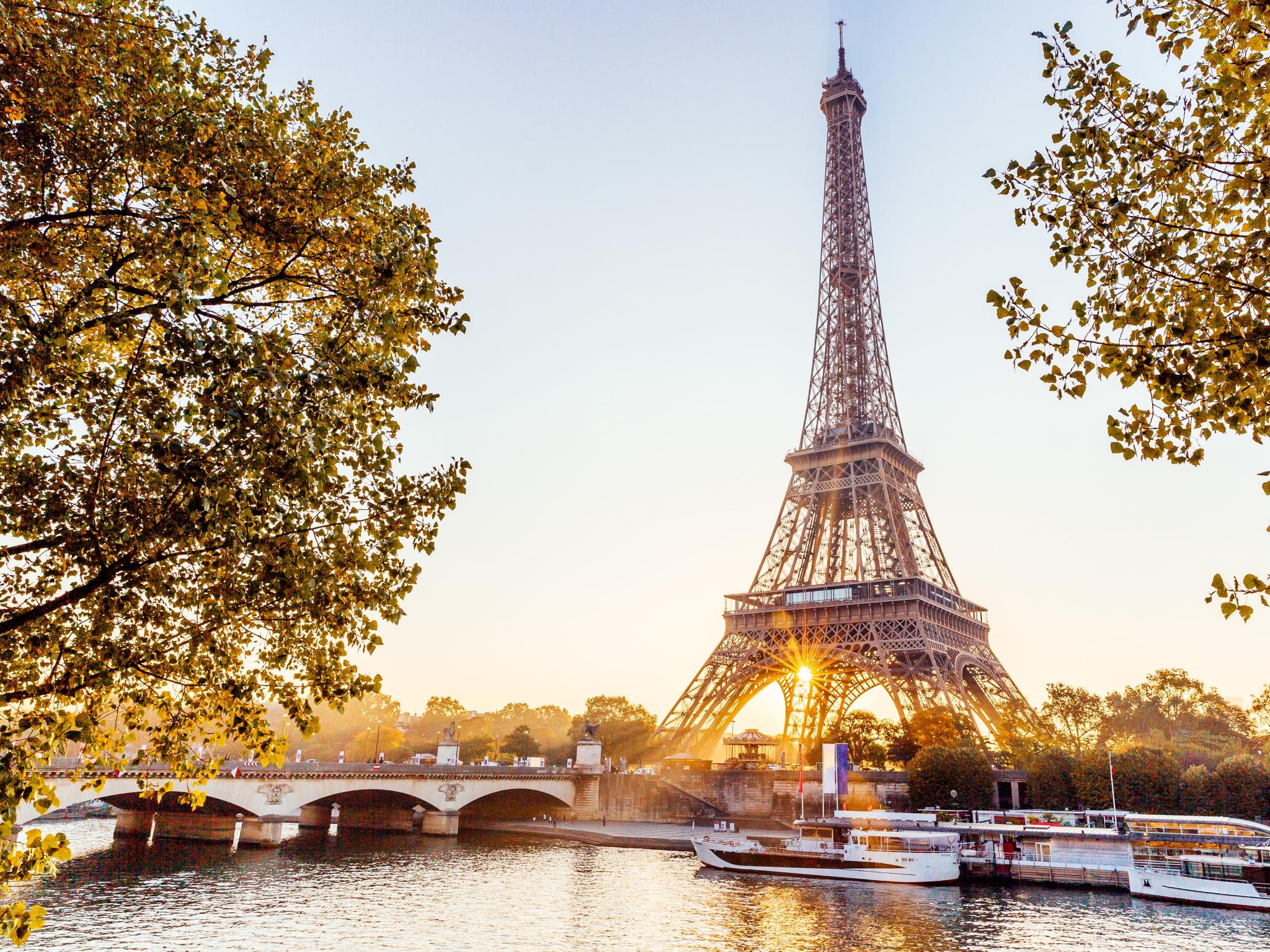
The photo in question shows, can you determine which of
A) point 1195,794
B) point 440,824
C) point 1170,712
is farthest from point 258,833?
point 1170,712

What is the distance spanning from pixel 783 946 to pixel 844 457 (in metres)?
56.5

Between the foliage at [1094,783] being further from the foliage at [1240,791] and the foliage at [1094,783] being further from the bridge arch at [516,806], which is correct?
the bridge arch at [516,806]

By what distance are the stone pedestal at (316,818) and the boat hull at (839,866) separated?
3678 cm

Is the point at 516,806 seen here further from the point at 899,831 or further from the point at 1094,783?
the point at 1094,783

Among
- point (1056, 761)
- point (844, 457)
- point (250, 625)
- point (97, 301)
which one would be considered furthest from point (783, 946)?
point (844, 457)

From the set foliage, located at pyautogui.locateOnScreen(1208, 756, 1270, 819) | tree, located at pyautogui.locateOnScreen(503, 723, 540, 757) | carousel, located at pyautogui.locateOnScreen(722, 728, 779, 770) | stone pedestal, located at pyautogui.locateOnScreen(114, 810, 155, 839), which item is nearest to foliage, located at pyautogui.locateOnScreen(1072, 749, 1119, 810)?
foliage, located at pyautogui.locateOnScreen(1208, 756, 1270, 819)

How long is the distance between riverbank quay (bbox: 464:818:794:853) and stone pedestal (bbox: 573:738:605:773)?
4635 millimetres

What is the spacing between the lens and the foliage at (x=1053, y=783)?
57.3m

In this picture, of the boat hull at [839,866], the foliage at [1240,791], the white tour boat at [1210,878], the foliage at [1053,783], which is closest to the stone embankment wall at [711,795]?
the foliage at [1053,783]

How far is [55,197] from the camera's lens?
9289mm

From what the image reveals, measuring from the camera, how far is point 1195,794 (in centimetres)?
5356

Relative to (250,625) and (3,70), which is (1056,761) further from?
(3,70)

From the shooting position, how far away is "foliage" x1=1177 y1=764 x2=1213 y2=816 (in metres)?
53.1

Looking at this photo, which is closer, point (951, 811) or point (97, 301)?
point (97, 301)
